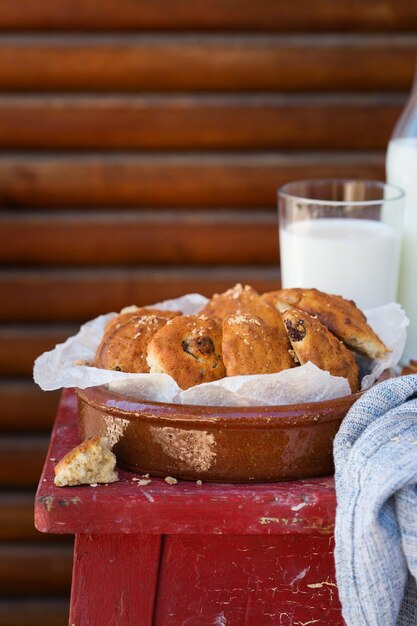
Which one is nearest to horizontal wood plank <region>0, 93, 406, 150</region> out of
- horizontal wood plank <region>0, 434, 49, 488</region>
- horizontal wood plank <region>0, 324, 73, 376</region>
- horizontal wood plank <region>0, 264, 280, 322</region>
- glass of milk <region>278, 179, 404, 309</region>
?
horizontal wood plank <region>0, 264, 280, 322</region>

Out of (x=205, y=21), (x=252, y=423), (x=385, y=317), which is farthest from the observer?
(x=205, y=21)

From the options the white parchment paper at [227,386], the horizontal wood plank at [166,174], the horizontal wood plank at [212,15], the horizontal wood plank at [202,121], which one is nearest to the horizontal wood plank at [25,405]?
the horizontal wood plank at [166,174]

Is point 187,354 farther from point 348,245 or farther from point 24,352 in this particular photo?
point 24,352

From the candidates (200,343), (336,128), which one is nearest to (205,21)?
(336,128)

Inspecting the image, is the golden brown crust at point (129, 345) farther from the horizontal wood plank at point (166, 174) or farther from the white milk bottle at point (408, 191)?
the horizontal wood plank at point (166, 174)

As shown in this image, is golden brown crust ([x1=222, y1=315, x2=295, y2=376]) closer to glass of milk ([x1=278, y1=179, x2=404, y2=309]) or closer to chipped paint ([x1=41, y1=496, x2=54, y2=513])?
chipped paint ([x1=41, y1=496, x2=54, y2=513])

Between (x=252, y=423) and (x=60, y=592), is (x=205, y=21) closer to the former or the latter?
(x=252, y=423)

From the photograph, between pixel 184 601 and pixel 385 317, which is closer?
pixel 184 601
